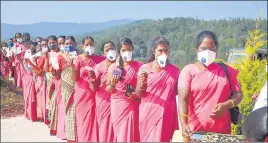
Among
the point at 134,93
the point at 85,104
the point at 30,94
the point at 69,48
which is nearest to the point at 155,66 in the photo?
the point at 134,93

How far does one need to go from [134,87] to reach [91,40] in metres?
1.30

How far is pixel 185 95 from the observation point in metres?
3.85

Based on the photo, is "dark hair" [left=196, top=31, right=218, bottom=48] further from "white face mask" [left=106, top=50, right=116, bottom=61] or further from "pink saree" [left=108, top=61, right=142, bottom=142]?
"white face mask" [left=106, top=50, right=116, bottom=61]

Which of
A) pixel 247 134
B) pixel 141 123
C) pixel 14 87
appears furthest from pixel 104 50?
pixel 14 87

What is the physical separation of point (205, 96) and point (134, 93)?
1421mm

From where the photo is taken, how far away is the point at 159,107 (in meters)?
5.06

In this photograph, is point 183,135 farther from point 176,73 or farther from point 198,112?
point 176,73

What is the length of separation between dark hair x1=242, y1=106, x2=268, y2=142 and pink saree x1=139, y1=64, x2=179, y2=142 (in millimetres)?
2861

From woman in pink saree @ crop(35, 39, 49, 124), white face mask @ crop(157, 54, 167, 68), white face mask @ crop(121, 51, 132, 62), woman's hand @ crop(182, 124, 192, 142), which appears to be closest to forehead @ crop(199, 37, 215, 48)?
woman's hand @ crop(182, 124, 192, 142)

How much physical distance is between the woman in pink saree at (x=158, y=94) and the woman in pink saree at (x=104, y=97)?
33.3 inches

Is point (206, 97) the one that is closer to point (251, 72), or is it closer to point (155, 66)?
point (155, 66)

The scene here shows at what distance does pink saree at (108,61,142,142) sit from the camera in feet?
18.1

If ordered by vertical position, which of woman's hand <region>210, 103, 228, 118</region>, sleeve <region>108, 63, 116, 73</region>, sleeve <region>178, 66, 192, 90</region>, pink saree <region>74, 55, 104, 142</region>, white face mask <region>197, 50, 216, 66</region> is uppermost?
white face mask <region>197, 50, 216, 66</region>

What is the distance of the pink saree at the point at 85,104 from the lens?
633cm
